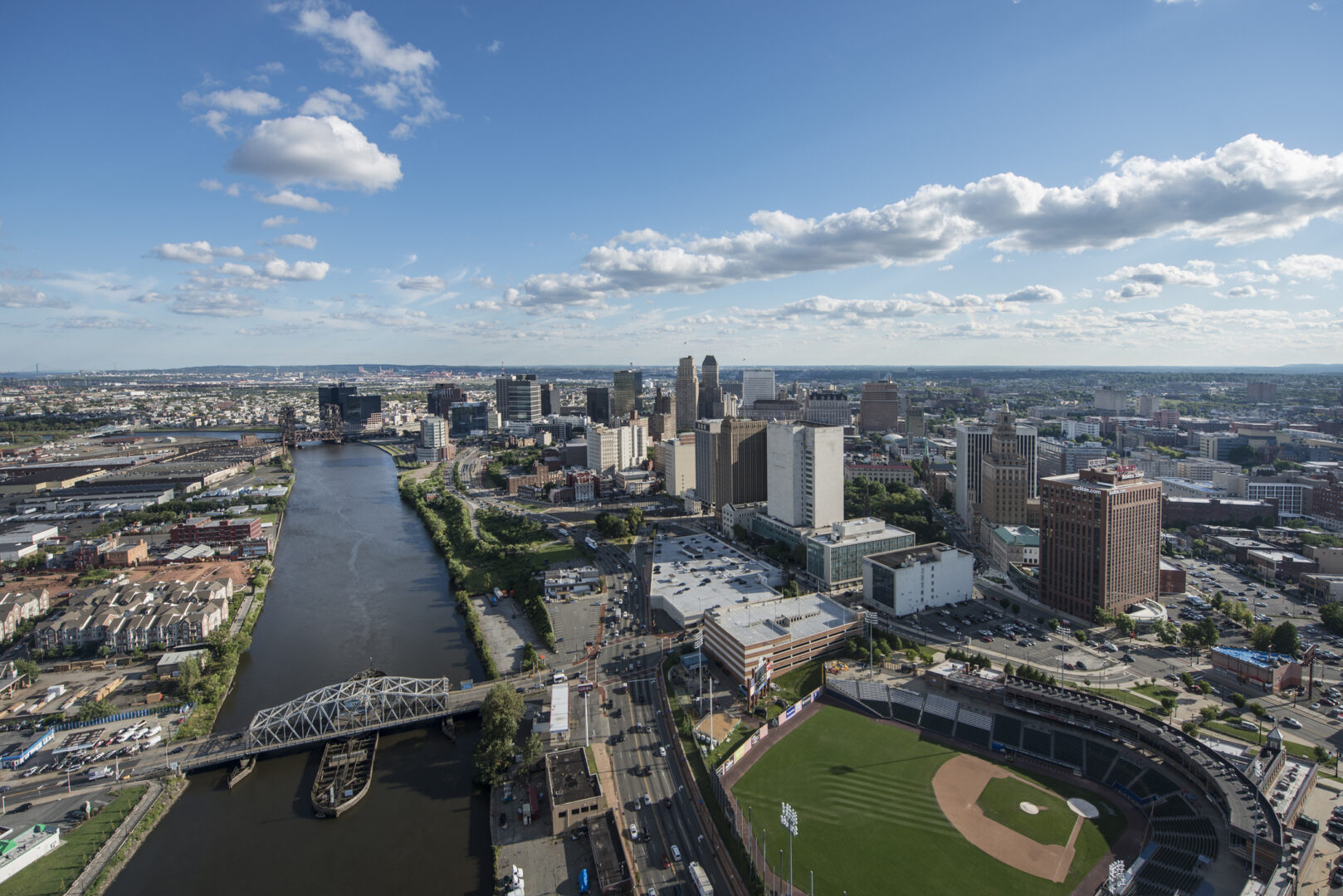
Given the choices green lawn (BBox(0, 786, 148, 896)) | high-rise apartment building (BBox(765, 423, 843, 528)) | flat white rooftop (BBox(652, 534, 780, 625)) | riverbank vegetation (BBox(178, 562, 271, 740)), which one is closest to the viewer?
green lawn (BBox(0, 786, 148, 896))

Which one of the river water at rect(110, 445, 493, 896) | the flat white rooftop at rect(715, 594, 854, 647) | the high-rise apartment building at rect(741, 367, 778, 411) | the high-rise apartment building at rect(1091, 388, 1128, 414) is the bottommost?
the river water at rect(110, 445, 493, 896)

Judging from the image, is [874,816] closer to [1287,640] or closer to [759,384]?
[1287,640]

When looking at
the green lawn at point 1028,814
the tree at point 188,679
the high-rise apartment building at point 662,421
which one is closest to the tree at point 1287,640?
the green lawn at point 1028,814

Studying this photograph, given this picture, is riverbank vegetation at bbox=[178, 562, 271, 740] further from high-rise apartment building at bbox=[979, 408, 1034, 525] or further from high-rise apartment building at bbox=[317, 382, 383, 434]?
high-rise apartment building at bbox=[317, 382, 383, 434]

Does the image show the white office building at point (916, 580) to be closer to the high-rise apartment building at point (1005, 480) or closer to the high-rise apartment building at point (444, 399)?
the high-rise apartment building at point (1005, 480)

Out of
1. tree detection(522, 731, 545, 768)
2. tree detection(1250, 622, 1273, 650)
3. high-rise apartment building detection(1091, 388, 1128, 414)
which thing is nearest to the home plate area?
tree detection(522, 731, 545, 768)

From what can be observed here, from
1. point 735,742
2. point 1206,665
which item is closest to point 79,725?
point 735,742

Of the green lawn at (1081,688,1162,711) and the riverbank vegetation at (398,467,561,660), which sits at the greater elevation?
the riverbank vegetation at (398,467,561,660)
